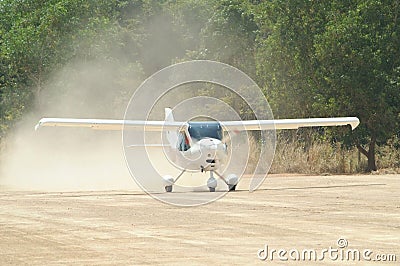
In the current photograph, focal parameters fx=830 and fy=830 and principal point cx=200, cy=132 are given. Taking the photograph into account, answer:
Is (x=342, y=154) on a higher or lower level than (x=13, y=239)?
higher

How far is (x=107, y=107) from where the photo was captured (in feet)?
Answer: 142

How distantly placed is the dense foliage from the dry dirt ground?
32.9 feet

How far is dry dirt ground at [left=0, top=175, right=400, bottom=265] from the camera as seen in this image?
998 centimetres

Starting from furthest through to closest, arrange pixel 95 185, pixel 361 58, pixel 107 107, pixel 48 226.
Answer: pixel 107 107
pixel 361 58
pixel 95 185
pixel 48 226

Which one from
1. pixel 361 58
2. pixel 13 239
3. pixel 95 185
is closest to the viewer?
pixel 13 239

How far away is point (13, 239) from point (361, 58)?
20.3 metres

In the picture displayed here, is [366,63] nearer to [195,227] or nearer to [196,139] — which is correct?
[196,139]

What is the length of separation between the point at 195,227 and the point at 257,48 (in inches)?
1233

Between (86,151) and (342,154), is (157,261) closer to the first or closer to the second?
(342,154)

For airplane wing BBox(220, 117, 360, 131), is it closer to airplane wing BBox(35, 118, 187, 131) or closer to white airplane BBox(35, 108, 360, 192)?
white airplane BBox(35, 108, 360, 192)

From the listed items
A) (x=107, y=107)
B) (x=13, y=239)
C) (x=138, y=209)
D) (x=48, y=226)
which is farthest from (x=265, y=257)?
(x=107, y=107)

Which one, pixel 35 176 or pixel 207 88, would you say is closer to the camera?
pixel 35 176

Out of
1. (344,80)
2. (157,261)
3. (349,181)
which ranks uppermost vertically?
(344,80)

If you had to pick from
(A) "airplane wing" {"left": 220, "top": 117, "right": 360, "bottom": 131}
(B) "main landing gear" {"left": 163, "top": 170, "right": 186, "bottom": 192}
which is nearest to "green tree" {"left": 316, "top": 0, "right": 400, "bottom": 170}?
(A) "airplane wing" {"left": 220, "top": 117, "right": 360, "bottom": 131}
